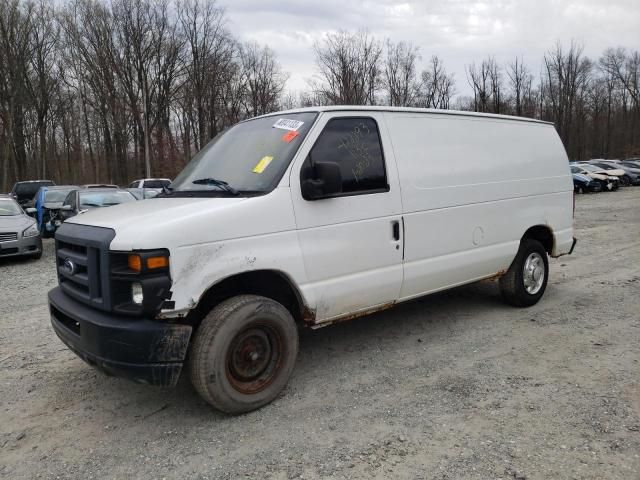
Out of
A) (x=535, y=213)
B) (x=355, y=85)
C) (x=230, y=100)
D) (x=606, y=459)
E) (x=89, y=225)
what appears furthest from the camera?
(x=230, y=100)

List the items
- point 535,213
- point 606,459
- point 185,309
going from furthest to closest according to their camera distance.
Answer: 1. point 535,213
2. point 185,309
3. point 606,459

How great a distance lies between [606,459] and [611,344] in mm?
2100

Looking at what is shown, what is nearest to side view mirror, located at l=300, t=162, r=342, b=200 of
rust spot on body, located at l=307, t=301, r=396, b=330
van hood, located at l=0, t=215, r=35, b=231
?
rust spot on body, located at l=307, t=301, r=396, b=330

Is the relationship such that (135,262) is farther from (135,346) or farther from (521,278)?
(521,278)

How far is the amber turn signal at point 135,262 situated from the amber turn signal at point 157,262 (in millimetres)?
54

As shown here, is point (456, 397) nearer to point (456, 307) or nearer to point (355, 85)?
point (456, 307)

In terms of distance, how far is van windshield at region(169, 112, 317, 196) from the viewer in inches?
144

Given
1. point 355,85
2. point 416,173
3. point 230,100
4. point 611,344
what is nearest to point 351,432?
point 416,173

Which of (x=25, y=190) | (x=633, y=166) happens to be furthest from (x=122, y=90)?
(x=633, y=166)

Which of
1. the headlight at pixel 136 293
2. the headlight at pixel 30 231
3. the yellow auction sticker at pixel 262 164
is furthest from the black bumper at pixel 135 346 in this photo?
the headlight at pixel 30 231

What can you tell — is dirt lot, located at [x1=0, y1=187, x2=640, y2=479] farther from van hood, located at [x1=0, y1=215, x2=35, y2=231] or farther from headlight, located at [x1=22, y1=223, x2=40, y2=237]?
van hood, located at [x1=0, y1=215, x2=35, y2=231]

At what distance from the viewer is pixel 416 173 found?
4.37 meters

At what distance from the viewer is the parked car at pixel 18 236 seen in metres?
9.99

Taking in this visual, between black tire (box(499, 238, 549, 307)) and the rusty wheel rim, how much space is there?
10.6 ft
